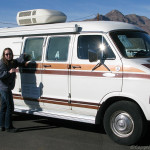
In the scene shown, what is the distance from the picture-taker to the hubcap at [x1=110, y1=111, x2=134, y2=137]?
5375 mm

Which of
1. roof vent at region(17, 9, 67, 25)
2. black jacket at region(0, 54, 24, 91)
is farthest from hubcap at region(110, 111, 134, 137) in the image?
roof vent at region(17, 9, 67, 25)

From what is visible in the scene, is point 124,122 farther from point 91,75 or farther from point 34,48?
point 34,48

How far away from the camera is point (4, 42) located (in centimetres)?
756

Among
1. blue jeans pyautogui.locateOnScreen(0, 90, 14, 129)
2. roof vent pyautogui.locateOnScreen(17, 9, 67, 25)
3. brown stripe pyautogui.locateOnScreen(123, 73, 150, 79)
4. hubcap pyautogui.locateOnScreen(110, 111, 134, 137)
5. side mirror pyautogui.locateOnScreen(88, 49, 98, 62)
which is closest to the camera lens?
brown stripe pyautogui.locateOnScreen(123, 73, 150, 79)

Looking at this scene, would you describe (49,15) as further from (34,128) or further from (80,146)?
(80,146)

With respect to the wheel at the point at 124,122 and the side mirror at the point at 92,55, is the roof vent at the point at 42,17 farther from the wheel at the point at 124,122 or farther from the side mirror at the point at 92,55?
the wheel at the point at 124,122

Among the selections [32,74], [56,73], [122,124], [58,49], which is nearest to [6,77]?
[32,74]

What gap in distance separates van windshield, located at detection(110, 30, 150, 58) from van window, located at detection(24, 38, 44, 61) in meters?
1.84

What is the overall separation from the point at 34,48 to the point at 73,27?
1.26m

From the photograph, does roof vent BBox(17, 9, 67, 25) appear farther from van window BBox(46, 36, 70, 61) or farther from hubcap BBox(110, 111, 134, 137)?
hubcap BBox(110, 111, 134, 137)

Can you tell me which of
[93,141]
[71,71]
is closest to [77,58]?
[71,71]

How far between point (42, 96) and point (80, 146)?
5.54 ft

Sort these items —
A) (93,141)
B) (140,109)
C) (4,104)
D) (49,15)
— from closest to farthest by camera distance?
(140,109)
(93,141)
(4,104)
(49,15)

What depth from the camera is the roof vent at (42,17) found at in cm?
Result: 713
